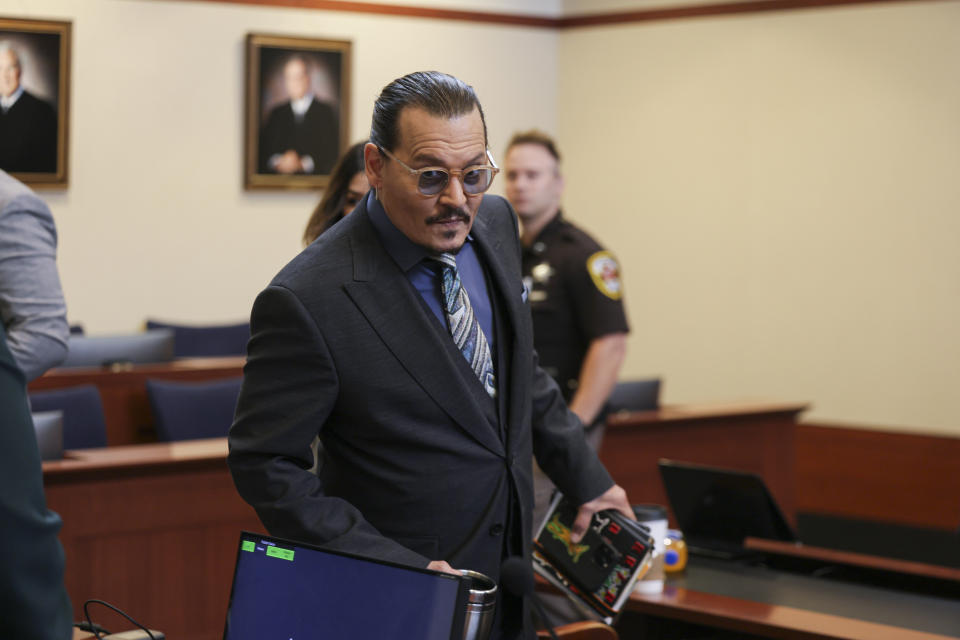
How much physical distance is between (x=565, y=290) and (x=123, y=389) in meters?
1.88

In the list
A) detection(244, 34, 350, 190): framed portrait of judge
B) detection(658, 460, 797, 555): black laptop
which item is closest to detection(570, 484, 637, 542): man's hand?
detection(658, 460, 797, 555): black laptop

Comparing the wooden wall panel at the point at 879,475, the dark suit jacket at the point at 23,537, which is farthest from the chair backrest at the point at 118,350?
the wooden wall panel at the point at 879,475

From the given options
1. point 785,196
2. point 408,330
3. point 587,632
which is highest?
point 785,196

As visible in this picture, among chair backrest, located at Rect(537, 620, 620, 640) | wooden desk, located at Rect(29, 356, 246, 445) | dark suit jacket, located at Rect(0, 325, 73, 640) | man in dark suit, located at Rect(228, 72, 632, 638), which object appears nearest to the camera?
dark suit jacket, located at Rect(0, 325, 73, 640)

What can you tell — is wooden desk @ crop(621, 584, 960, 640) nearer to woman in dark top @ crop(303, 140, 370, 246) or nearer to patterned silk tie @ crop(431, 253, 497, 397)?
patterned silk tie @ crop(431, 253, 497, 397)

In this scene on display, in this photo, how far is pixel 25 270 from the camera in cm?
270

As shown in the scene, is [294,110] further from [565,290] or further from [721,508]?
[721,508]

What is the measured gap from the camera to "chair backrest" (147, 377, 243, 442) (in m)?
4.53

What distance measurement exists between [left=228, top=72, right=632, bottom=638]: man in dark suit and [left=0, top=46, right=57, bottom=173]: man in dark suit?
16.9 feet

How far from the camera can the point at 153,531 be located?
11.8 feet

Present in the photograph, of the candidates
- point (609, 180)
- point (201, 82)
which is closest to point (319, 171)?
point (201, 82)

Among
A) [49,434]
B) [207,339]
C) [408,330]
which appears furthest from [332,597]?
[207,339]

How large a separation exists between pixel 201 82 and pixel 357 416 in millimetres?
5833

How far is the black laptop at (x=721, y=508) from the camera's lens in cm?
306
